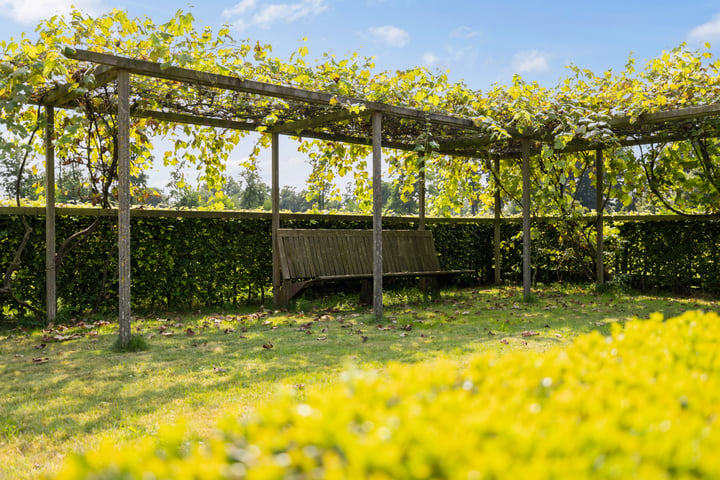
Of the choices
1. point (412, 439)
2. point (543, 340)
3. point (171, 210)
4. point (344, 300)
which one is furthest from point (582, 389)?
point (344, 300)

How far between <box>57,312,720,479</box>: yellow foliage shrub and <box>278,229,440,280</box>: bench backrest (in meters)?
7.17

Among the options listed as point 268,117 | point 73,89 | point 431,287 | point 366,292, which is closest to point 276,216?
point 366,292

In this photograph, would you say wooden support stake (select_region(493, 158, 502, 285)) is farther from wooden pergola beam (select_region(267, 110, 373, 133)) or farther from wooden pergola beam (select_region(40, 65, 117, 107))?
wooden pergola beam (select_region(40, 65, 117, 107))

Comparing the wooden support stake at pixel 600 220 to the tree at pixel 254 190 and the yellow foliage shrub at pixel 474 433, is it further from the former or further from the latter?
the tree at pixel 254 190

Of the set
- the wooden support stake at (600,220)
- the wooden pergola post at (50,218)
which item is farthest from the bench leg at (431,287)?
the wooden pergola post at (50,218)

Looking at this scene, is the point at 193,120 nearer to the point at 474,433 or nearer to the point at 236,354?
the point at 236,354

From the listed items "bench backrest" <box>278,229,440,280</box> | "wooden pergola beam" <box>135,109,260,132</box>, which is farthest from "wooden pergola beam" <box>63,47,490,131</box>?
"bench backrest" <box>278,229,440,280</box>

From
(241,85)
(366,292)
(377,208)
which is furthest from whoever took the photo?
(366,292)

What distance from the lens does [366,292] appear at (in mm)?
9406

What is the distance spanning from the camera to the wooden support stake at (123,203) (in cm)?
580

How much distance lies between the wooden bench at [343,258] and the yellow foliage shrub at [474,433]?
22.6 feet

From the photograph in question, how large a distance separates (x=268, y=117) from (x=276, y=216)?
7.12 ft

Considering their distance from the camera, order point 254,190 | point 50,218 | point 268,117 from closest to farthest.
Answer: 1. point 50,218
2. point 268,117
3. point 254,190

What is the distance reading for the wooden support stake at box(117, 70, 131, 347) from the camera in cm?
580
